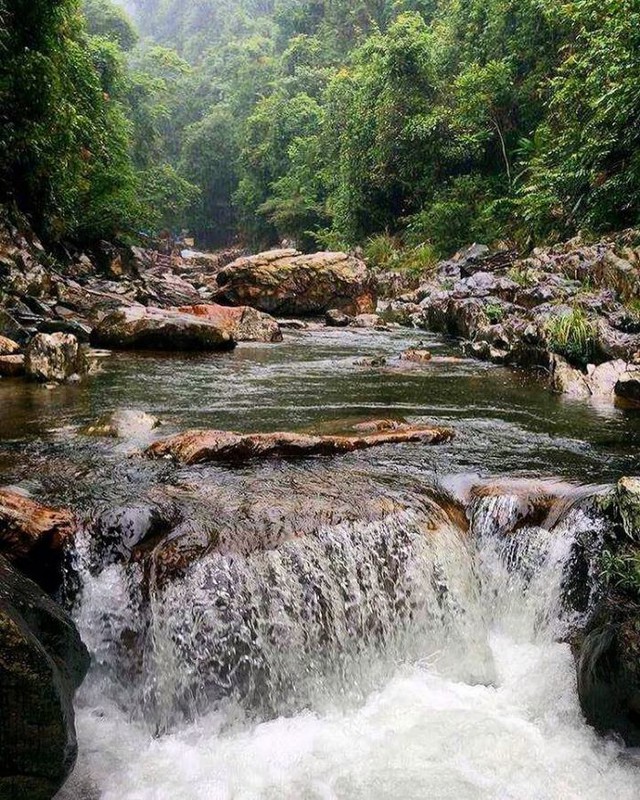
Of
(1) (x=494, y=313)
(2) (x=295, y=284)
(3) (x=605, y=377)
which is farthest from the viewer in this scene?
(2) (x=295, y=284)

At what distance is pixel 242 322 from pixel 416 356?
175 inches

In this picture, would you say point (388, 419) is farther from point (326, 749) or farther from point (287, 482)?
point (326, 749)

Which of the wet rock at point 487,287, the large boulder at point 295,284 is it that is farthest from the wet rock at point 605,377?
the large boulder at point 295,284

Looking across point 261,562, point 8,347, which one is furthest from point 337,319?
point 261,562

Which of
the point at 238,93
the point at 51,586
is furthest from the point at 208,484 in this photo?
the point at 238,93

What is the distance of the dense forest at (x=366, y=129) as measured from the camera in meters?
13.0

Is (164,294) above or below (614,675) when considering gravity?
above

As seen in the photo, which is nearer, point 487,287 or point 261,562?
point 261,562

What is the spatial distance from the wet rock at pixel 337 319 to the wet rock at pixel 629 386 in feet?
28.6

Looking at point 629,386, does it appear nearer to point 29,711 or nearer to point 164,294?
point 29,711

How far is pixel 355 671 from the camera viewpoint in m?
3.70

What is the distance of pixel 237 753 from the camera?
319cm

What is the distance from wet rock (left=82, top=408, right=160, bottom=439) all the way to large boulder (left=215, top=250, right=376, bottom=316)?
11.0 m

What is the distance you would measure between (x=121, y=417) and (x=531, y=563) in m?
3.86
